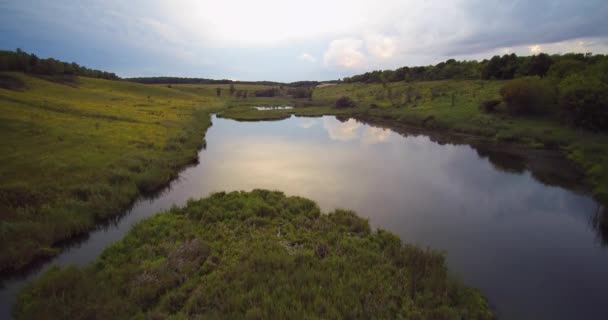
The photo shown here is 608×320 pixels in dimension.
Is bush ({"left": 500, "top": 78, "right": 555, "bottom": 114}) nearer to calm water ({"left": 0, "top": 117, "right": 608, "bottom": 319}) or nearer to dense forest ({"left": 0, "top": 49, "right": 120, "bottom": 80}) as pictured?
calm water ({"left": 0, "top": 117, "right": 608, "bottom": 319})

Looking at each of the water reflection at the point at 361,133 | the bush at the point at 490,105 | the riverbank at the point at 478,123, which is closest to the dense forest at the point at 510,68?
the riverbank at the point at 478,123

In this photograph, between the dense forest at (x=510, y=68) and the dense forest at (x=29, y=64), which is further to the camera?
A: the dense forest at (x=29, y=64)

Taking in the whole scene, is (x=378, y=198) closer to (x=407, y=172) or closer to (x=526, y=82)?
(x=407, y=172)

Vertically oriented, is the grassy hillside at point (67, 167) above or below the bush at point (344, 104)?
below

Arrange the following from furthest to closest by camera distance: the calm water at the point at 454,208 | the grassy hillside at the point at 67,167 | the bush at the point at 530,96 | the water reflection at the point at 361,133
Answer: the water reflection at the point at 361,133 → the bush at the point at 530,96 → the grassy hillside at the point at 67,167 → the calm water at the point at 454,208

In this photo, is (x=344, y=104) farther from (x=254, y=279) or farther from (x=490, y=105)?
(x=254, y=279)

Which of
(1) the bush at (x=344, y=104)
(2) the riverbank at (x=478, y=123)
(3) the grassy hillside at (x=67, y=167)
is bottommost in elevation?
(3) the grassy hillside at (x=67, y=167)

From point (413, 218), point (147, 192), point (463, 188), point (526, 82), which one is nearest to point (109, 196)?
point (147, 192)

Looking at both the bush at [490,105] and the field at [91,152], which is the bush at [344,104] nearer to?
the field at [91,152]
